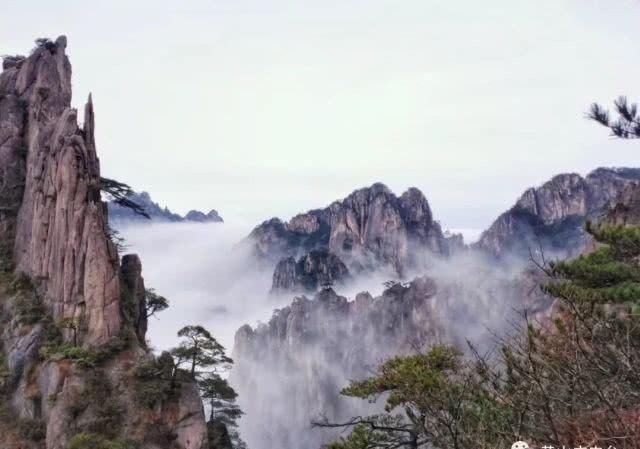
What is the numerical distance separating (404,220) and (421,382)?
12904 cm

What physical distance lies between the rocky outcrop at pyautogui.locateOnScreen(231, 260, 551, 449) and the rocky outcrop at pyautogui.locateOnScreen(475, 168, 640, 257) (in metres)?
35.6

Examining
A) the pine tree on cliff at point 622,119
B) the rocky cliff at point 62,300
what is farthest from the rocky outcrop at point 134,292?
the pine tree on cliff at point 622,119

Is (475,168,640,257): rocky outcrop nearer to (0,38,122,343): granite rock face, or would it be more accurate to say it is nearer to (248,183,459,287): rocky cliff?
(248,183,459,287): rocky cliff

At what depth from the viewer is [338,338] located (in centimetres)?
9331

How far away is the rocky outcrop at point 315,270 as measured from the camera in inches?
5477

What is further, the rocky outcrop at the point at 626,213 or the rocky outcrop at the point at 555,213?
the rocky outcrop at the point at 555,213

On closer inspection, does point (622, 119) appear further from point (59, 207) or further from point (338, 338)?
point (338, 338)

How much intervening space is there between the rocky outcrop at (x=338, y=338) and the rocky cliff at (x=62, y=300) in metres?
54.1

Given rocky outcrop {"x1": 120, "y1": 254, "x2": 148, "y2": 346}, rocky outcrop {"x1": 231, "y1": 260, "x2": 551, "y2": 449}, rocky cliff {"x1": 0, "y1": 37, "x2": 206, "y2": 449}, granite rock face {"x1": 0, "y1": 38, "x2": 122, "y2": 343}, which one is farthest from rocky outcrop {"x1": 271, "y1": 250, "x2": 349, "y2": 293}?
granite rock face {"x1": 0, "y1": 38, "x2": 122, "y2": 343}

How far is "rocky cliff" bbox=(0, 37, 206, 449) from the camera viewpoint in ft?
91.8

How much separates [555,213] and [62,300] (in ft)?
403

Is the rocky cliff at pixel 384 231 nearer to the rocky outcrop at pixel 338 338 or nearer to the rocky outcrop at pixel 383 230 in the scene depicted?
the rocky outcrop at pixel 383 230

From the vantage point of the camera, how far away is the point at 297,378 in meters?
93.9

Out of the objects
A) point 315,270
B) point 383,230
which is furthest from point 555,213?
point 315,270
